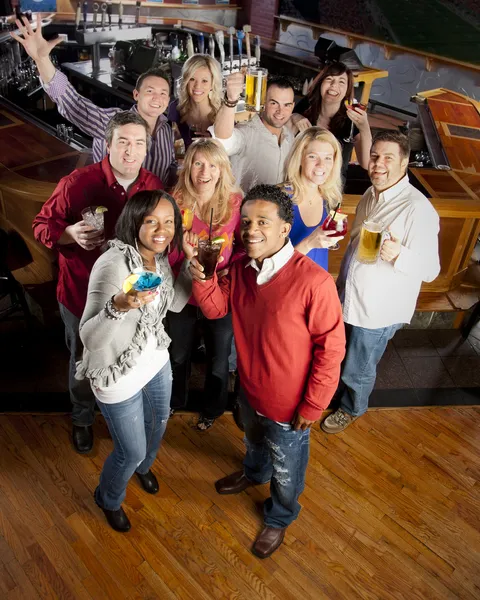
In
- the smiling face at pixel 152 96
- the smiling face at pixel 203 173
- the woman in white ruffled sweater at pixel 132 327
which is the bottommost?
the woman in white ruffled sweater at pixel 132 327

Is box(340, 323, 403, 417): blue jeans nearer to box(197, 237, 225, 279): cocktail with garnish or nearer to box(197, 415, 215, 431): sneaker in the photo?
box(197, 415, 215, 431): sneaker

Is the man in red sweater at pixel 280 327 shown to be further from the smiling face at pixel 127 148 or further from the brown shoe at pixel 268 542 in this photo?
the smiling face at pixel 127 148

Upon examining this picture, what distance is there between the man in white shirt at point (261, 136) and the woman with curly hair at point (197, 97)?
0.74ft

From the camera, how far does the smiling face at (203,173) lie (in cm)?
225

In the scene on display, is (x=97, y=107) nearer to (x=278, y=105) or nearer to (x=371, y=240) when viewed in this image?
Answer: (x=278, y=105)

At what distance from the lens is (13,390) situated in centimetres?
305

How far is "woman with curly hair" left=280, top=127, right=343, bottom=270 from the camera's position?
7.77ft

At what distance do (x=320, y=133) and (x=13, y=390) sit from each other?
2197mm

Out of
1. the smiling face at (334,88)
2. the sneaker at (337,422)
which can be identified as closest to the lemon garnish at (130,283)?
the sneaker at (337,422)

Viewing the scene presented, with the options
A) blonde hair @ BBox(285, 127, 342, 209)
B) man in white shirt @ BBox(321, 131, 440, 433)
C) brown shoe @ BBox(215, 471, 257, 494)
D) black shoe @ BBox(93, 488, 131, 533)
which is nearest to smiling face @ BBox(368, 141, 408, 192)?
man in white shirt @ BBox(321, 131, 440, 433)

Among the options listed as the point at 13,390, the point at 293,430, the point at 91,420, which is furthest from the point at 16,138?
the point at 293,430

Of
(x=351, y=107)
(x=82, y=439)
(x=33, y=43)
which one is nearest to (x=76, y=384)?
(x=82, y=439)

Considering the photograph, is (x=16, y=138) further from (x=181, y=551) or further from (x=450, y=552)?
(x=450, y=552)

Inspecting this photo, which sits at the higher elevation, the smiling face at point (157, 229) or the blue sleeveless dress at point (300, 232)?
the smiling face at point (157, 229)
